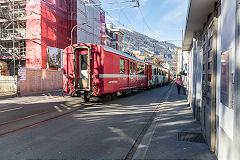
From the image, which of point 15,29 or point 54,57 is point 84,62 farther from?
point 15,29

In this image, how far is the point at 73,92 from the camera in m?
10.7

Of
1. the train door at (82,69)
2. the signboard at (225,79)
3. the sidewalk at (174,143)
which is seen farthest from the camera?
the train door at (82,69)

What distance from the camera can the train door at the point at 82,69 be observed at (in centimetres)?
1070

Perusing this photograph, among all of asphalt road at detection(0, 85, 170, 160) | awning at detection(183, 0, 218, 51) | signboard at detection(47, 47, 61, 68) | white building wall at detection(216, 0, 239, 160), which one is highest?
signboard at detection(47, 47, 61, 68)

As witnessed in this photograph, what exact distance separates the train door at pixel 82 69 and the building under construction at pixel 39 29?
13.9 metres

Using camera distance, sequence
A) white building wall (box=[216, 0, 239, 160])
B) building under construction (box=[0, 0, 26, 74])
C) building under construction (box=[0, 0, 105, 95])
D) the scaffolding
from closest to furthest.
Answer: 1. white building wall (box=[216, 0, 239, 160])
2. building under construction (box=[0, 0, 105, 95])
3. the scaffolding
4. building under construction (box=[0, 0, 26, 74])

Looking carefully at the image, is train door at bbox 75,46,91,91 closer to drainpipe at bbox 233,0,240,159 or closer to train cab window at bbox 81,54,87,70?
train cab window at bbox 81,54,87,70

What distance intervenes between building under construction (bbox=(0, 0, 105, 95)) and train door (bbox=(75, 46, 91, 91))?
45.7 ft

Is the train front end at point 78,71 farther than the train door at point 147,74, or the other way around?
the train door at point 147,74

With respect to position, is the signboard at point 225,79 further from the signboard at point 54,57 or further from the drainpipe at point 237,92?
the signboard at point 54,57

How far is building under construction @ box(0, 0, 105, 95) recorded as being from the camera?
84.3 feet

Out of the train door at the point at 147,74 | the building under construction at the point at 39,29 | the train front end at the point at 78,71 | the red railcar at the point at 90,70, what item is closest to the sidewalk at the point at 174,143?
the red railcar at the point at 90,70

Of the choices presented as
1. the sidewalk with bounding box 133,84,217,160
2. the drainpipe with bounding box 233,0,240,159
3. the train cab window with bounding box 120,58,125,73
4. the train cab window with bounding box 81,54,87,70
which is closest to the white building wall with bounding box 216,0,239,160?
the drainpipe with bounding box 233,0,240,159

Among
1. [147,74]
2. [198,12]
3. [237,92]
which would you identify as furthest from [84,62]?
[147,74]
